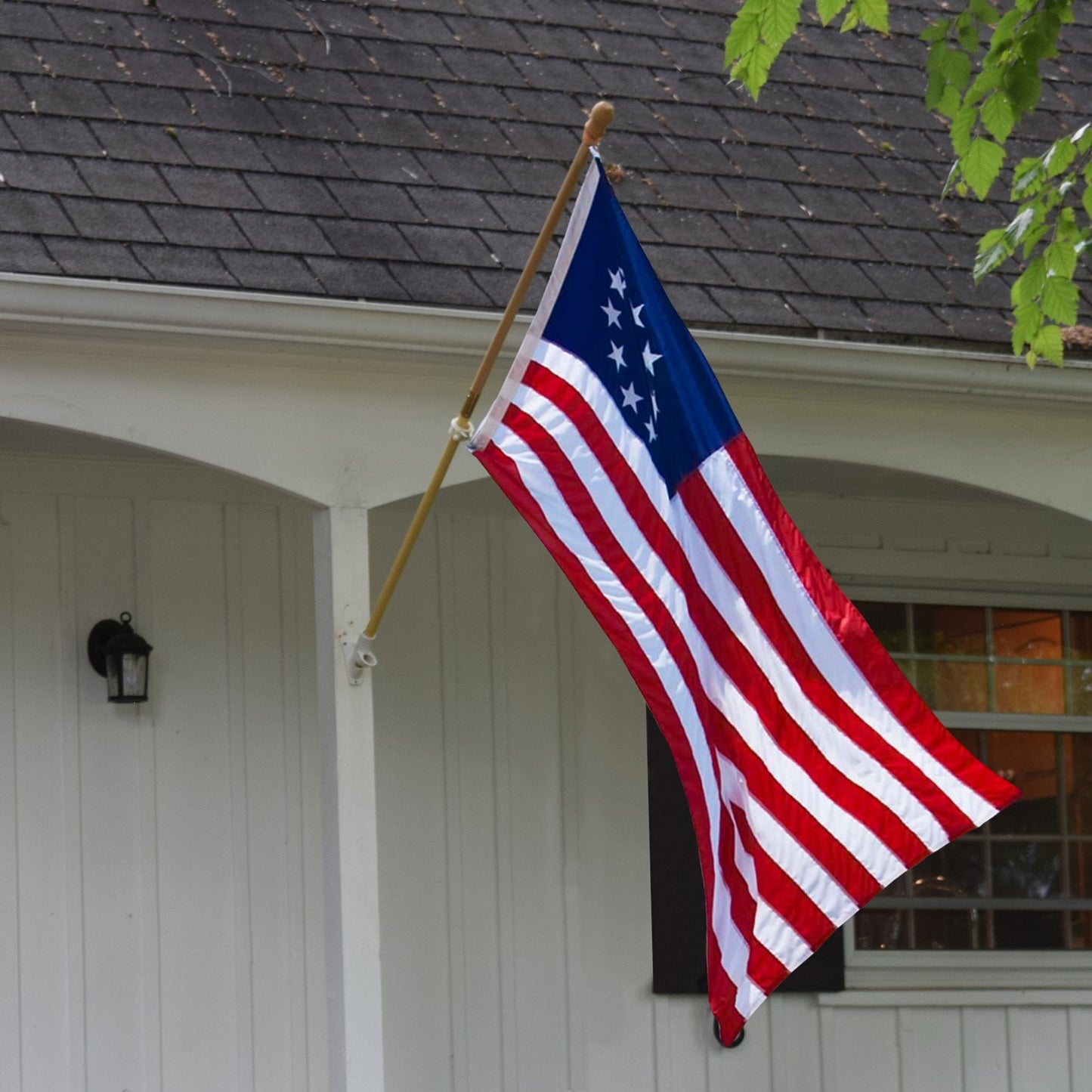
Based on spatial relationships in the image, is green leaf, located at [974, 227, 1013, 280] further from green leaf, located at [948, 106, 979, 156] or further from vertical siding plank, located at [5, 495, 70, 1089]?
vertical siding plank, located at [5, 495, 70, 1089]

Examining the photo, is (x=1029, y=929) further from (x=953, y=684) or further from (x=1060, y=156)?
(x=1060, y=156)

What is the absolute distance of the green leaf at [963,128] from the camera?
18.1ft

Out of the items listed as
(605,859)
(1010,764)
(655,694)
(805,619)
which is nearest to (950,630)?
(1010,764)

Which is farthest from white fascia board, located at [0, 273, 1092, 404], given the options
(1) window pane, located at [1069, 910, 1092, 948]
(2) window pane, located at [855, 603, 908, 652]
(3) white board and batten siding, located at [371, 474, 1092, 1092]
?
(1) window pane, located at [1069, 910, 1092, 948]

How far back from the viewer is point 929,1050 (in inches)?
281

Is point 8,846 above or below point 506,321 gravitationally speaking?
below

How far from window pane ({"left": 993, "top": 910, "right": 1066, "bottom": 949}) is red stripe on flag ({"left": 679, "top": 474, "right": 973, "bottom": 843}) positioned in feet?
11.2

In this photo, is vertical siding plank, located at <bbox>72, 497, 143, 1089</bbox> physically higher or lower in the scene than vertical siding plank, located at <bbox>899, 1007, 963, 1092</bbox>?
higher

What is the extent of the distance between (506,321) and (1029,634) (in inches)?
159

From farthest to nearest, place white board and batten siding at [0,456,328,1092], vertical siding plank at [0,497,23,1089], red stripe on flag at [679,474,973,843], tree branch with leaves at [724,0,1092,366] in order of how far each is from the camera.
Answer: white board and batten siding at [0,456,328,1092] → vertical siding plank at [0,497,23,1089] → tree branch with leaves at [724,0,1092,366] → red stripe on flag at [679,474,973,843]

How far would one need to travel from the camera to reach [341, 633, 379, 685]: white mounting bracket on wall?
5.32m

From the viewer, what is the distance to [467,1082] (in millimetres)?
6641

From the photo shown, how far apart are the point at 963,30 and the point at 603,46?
2083 millimetres

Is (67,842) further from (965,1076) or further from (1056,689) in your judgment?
(1056,689)
